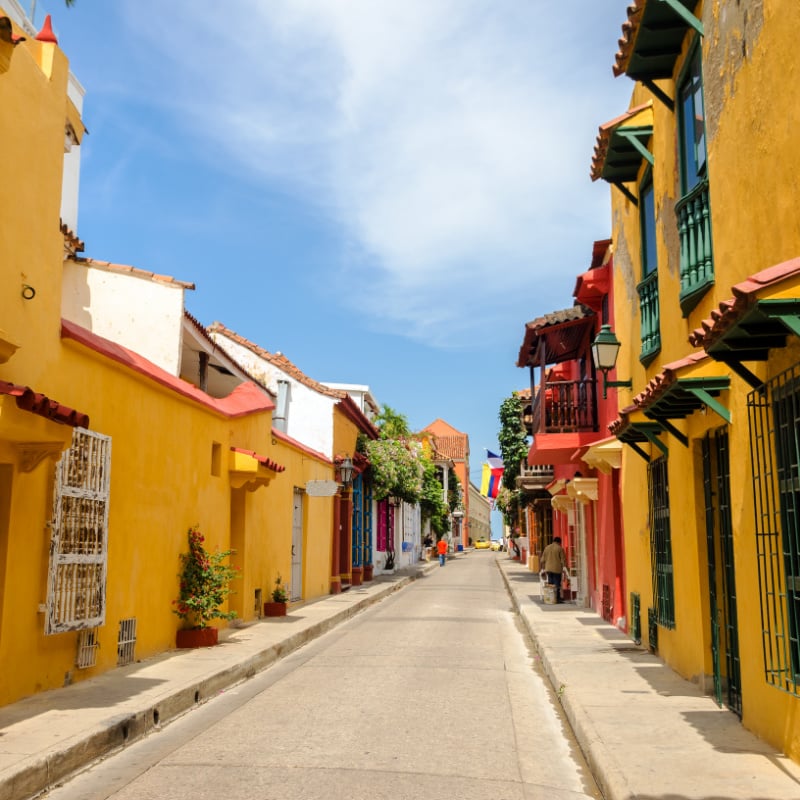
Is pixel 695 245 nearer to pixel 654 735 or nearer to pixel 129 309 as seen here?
pixel 654 735

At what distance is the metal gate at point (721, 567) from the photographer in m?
8.11

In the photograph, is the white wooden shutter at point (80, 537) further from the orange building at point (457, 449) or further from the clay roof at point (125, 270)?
the orange building at point (457, 449)

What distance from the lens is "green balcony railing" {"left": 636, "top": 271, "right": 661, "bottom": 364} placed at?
10609 millimetres

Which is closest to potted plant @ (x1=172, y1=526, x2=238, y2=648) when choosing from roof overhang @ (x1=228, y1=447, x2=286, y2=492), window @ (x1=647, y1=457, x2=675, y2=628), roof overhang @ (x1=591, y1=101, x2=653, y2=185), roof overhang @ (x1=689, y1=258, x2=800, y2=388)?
roof overhang @ (x1=228, y1=447, x2=286, y2=492)

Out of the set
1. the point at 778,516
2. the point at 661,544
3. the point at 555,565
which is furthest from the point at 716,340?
the point at 555,565

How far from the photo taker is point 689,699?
328 inches

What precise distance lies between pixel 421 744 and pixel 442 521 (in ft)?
171

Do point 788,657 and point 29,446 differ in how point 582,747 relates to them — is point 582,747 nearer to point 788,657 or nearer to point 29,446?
point 788,657

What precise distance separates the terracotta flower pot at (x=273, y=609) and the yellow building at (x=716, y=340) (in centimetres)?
729

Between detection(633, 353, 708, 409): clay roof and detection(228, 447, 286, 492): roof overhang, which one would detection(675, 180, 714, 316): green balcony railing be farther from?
detection(228, 447, 286, 492): roof overhang

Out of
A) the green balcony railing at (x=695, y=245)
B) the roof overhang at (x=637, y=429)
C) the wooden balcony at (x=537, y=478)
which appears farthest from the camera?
the wooden balcony at (x=537, y=478)

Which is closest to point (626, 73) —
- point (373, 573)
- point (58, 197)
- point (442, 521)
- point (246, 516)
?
point (58, 197)

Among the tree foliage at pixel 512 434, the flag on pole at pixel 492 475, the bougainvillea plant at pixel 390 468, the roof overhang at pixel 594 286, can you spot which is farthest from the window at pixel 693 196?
the flag on pole at pixel 492 475

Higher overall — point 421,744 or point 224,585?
point 224,585
